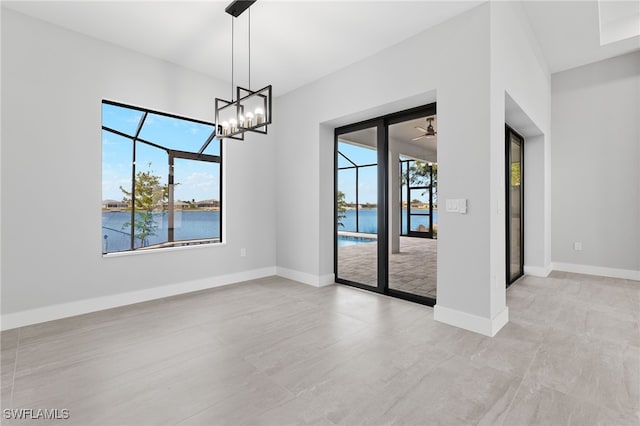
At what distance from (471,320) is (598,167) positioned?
13.8 ft

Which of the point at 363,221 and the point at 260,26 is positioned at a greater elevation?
the point at 260,26

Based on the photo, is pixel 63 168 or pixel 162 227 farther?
pixel 162 227

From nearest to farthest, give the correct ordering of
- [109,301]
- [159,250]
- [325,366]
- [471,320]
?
[325,366], [471,320], [109,301], [159,250]

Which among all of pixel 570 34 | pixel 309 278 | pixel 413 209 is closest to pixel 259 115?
pixel 309 278

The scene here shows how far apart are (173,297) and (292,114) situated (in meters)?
3.27

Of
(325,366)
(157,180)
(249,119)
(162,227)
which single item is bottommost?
(325,366)

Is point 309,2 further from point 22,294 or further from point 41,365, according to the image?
point 22,294

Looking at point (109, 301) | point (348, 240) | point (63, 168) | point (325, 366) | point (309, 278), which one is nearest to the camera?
point (325, 366)

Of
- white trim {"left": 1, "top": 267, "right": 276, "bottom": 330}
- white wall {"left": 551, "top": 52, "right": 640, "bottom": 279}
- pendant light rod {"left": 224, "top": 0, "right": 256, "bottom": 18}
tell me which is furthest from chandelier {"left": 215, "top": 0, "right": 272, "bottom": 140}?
white wall {"left": 551, "top": 52, "right": 640, "bottom": 279}

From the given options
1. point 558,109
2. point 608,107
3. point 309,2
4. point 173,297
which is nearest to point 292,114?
point 309,2

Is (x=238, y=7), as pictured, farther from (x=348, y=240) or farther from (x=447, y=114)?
(x=348, y=240)

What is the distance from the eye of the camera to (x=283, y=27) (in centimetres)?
323

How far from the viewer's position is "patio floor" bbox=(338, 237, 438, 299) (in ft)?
13.6

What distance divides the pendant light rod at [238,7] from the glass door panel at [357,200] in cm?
213
